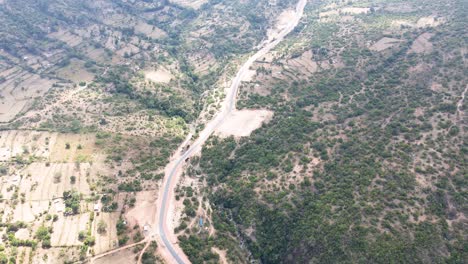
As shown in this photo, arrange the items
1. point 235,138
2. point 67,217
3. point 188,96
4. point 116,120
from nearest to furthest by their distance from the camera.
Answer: point 67,217 < point 235,138 < point 116,120 < point 188,96

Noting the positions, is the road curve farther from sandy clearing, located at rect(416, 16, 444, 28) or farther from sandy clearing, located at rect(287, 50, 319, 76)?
sandy clearing, located at rect(416, 16, 444, 28)

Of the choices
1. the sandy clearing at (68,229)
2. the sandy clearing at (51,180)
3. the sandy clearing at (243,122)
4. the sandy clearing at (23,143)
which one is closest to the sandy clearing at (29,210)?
the sandy clearing at (51,180)

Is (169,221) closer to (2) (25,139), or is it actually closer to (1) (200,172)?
(1) (200,172)

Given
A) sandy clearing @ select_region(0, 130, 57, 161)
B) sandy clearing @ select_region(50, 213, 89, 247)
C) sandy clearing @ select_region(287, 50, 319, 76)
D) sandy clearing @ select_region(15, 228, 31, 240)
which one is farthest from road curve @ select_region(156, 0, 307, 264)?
sandy clearing @ select_region(0, 130, 57, 161)

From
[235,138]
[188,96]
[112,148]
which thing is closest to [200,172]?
[235,138]

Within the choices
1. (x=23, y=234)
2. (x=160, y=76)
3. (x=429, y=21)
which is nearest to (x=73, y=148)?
(x=23, y=234)

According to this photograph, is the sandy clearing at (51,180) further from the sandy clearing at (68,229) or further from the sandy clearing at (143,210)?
the sandy clearing at (143,210)
